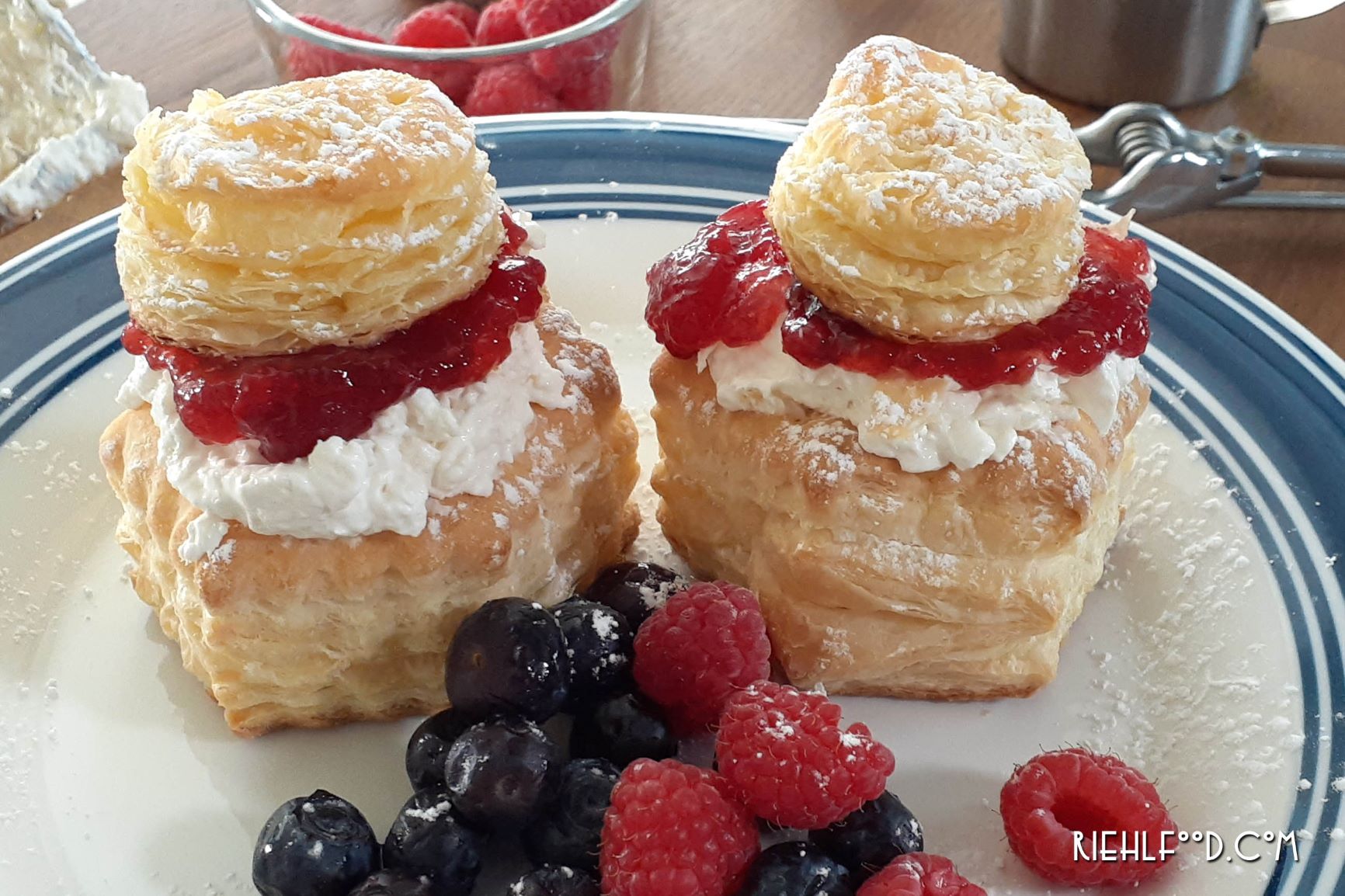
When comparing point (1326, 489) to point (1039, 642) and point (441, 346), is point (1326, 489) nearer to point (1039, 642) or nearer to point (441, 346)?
point (1039, 642)

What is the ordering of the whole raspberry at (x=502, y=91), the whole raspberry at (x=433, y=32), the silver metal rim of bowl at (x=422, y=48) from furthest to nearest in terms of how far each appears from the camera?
1. the whole raspberry at (x=433, y=32)
2. the whole raspberry at (x=502, y=91)
3. the silver metal rim of bowl at (x=422, y=48)

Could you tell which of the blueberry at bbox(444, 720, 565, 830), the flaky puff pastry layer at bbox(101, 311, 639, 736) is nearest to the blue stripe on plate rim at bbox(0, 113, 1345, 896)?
the flaky puff pastry layer at bbox(101, 311, 639, 736)

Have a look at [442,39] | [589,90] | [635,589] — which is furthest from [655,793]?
[442,39]

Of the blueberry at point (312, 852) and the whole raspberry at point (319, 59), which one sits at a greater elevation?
the whole raspberry at point (319, 59)

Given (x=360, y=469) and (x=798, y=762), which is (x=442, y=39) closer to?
(x=360, y=469)

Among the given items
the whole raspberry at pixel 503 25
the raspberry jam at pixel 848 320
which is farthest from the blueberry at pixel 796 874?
the whole raspberry at pixel 503 25

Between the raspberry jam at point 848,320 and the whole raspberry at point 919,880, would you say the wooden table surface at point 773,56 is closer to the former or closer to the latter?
the raspberry jam at point 848,320
